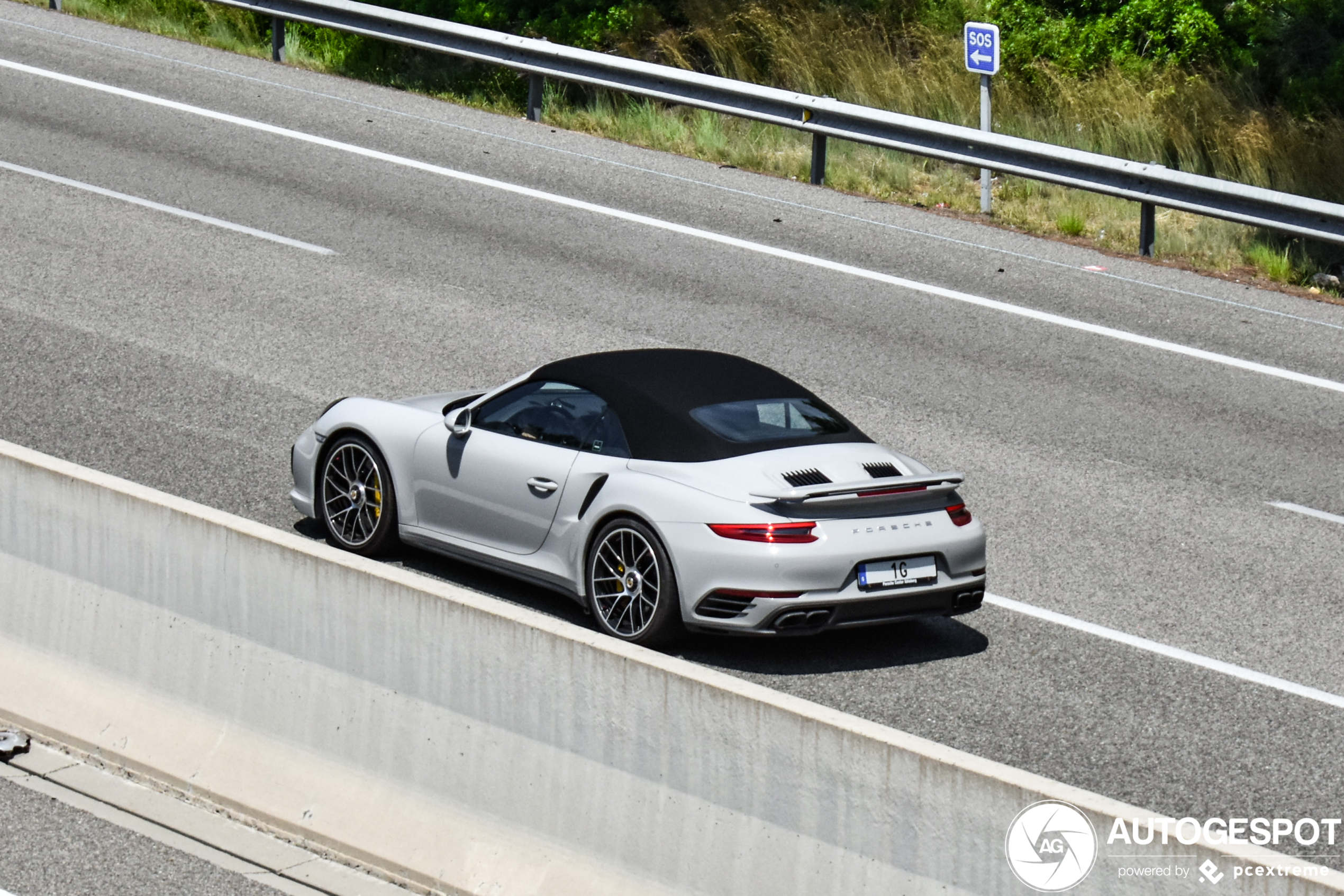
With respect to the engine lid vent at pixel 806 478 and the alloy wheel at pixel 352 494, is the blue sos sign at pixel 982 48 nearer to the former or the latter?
the alloy wheel at pixel 352 494

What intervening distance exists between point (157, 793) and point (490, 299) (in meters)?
7.42

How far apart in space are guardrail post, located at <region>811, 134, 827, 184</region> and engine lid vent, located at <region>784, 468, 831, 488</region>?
1006 centimetres

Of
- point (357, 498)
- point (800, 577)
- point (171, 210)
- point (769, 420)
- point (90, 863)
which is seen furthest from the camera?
point (171, 210)

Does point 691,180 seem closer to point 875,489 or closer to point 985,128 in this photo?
point 985,128

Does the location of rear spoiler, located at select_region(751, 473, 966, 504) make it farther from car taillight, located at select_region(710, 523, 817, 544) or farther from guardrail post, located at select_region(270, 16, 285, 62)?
guardrail post, located at select_region(270, 16, 285, 62)

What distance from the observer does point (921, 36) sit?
75.0 ft

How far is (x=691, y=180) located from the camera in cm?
1716

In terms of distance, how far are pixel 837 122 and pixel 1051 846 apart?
1333 cm

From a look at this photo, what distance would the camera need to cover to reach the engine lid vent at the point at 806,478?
7.67 m

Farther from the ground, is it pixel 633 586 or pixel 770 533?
pixel 770 533

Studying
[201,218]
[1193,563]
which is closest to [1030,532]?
[1193,563]

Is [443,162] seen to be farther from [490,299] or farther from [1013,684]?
[1013,684]

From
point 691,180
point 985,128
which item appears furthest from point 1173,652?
point 691,180

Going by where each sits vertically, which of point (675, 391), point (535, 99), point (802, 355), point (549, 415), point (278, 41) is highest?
point (278, 41)
